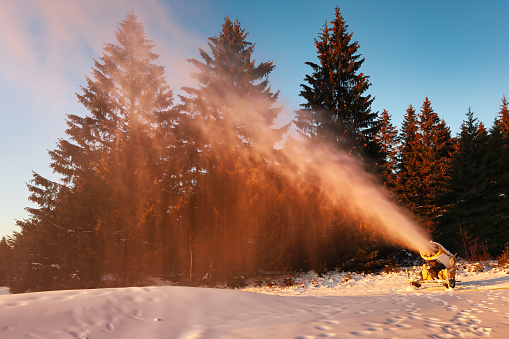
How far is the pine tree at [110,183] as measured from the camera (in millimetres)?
14391

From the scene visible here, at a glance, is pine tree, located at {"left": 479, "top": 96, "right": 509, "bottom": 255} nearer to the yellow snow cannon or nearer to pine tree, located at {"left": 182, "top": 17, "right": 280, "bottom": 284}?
the yellow snow cannon

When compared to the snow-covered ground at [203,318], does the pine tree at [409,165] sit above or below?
above

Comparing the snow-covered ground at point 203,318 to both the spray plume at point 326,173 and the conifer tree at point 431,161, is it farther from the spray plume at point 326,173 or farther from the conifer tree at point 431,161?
the conifer tree at point 431,161

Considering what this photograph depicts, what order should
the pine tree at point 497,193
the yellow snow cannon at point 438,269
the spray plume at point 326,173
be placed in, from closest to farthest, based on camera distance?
1. the yellow snow cannon at point 438,269
2. the spray plume at point 326,173
3. the pine tree at point 497,193

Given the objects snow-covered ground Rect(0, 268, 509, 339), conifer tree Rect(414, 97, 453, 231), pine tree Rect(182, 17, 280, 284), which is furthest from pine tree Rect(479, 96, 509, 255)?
snow-covered ground Rect(0, 268, 509, 339)

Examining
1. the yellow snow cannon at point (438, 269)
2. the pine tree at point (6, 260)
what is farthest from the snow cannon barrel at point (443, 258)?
the pine tree at point (6, 260)

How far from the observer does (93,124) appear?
19.0 metres

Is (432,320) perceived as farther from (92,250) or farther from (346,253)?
(92,250)

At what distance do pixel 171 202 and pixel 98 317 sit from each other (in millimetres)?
13150

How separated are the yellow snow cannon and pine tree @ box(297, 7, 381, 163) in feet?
27.7

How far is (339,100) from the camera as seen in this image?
62.3 feet

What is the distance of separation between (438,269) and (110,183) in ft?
53.9

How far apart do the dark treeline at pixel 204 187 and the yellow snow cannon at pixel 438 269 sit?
16.6ft

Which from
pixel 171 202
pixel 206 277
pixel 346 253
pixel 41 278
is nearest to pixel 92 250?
pixel 41 278
